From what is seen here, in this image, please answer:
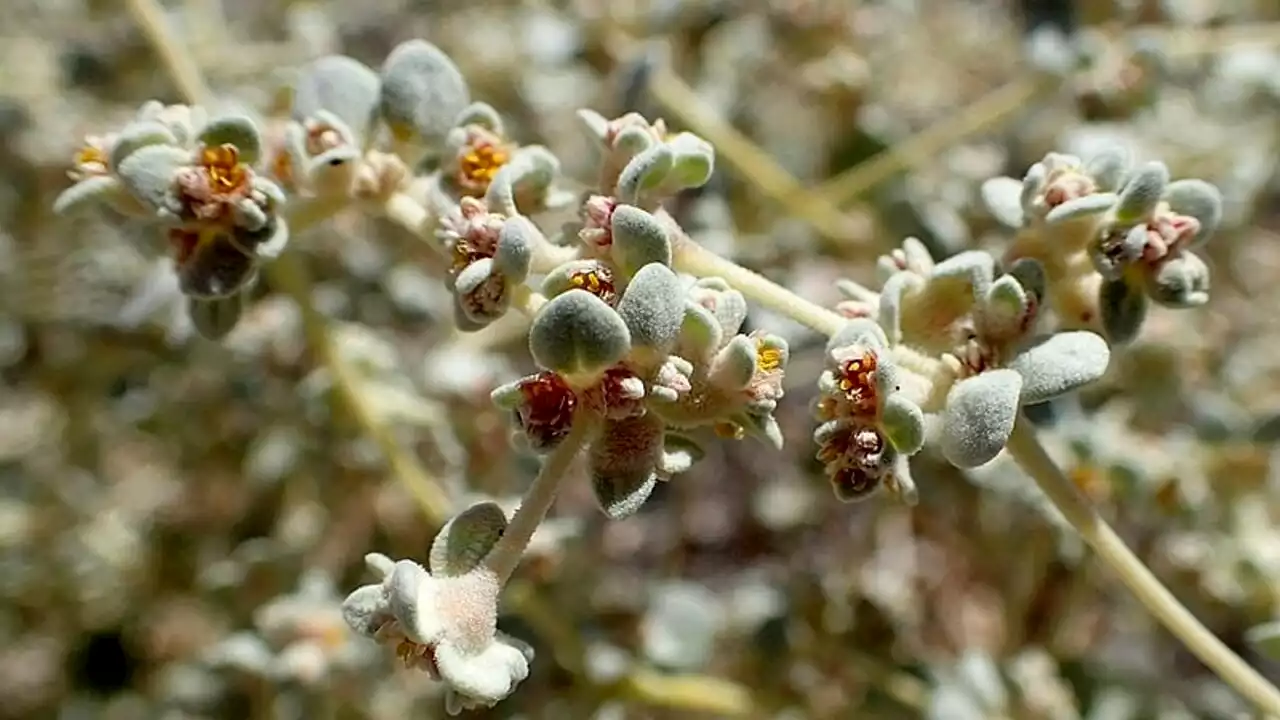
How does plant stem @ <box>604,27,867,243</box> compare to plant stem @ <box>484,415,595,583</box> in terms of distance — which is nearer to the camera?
plant stem @ <box>484,415,595,583</box>

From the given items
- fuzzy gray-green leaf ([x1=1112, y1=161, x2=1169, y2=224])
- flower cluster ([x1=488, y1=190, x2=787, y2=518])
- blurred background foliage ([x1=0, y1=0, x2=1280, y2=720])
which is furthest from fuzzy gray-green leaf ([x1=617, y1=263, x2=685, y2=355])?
blurred background foliage ([x1=0, y1=0, x2=1280, y2=720])

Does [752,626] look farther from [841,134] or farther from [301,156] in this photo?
[301,156]

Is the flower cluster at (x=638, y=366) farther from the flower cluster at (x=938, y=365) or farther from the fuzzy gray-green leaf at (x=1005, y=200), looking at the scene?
the fuzzy gray-green leaf at (x=1005, y=200)

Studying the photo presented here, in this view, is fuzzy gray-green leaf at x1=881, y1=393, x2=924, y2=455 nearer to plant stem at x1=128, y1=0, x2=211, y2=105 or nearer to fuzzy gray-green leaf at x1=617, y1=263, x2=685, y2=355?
fuzzy gray-green leaf at x1=617, y1=263, x2=685, y2=355

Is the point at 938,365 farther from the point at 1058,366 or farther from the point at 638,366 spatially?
the point at 638,366

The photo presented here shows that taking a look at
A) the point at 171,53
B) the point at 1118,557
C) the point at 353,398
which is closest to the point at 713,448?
the point at 353,398

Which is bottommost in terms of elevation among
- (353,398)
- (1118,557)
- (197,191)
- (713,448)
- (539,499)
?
(713,448)
